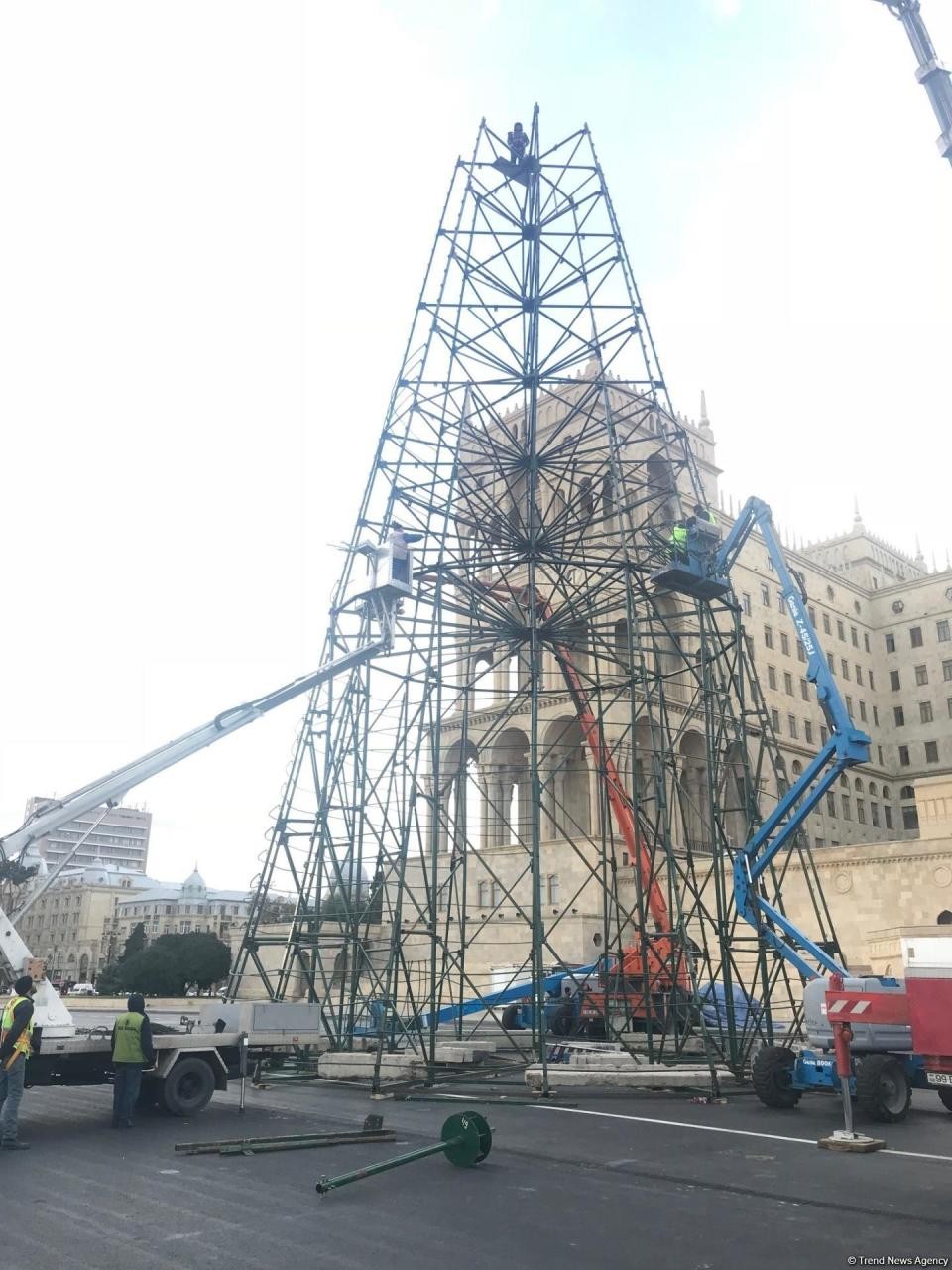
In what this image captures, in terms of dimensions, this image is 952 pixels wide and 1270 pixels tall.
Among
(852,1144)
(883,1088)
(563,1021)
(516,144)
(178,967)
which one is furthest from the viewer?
(178,967)

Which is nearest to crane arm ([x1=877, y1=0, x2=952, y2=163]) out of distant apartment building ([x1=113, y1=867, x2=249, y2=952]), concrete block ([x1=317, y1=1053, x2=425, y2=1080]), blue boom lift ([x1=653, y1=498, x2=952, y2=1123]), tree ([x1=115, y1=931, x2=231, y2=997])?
blue boom lift ([x1=653, y1=498, x2=952, y2=1123])

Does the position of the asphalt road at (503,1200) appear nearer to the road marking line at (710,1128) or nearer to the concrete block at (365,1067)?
the road marking line at (710,1128)

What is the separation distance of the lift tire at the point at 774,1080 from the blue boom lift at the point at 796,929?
1 cm

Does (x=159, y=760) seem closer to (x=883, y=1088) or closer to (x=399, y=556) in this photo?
(x=399, y=556)

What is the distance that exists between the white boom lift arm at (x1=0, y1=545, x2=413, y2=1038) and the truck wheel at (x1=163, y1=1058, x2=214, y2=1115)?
1589mm

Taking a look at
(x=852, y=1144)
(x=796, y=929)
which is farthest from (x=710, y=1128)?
(x=796, y=929)

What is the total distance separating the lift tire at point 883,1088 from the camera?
45.7 ft

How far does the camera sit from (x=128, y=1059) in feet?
44.1

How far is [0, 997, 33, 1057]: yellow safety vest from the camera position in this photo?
12.0m

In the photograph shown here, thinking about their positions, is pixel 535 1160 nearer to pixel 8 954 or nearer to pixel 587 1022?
pixel 8 954

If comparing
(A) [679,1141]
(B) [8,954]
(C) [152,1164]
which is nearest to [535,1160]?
(A) [679,1141]

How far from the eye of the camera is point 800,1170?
1043 centimetres

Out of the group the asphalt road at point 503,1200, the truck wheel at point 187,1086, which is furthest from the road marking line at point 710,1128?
the truck wheel at point 187,1086

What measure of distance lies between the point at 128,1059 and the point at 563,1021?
17.3m
